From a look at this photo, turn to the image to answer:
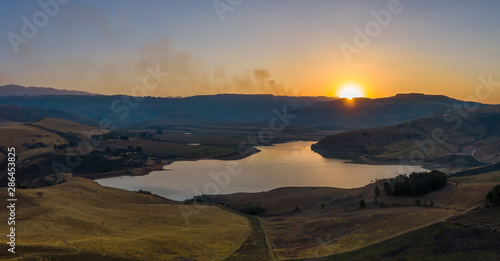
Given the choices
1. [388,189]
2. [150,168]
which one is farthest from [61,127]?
[388,189]

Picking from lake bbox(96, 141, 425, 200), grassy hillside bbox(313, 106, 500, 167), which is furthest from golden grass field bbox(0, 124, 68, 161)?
grassy hillside bbox(313, 106, 500, 167)

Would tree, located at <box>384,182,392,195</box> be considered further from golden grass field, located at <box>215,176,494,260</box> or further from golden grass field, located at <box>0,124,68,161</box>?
golden grass field, located at <box>0,124,68,161</box>

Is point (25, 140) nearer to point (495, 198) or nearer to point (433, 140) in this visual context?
point (495, 198)

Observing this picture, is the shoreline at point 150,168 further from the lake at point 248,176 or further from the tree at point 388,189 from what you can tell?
the tree at point 388,189

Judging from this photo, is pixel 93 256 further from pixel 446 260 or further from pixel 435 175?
pixel 435 175

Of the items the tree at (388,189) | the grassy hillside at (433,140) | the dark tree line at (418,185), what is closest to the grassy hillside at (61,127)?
the grassy hillside at (433,140)

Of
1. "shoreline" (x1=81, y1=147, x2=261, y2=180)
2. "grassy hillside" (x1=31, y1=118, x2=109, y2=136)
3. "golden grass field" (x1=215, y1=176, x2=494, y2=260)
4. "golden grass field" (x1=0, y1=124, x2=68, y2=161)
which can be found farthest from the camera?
"grassy hillside" (x1=31, y1=118, x2=109, y2=136)
